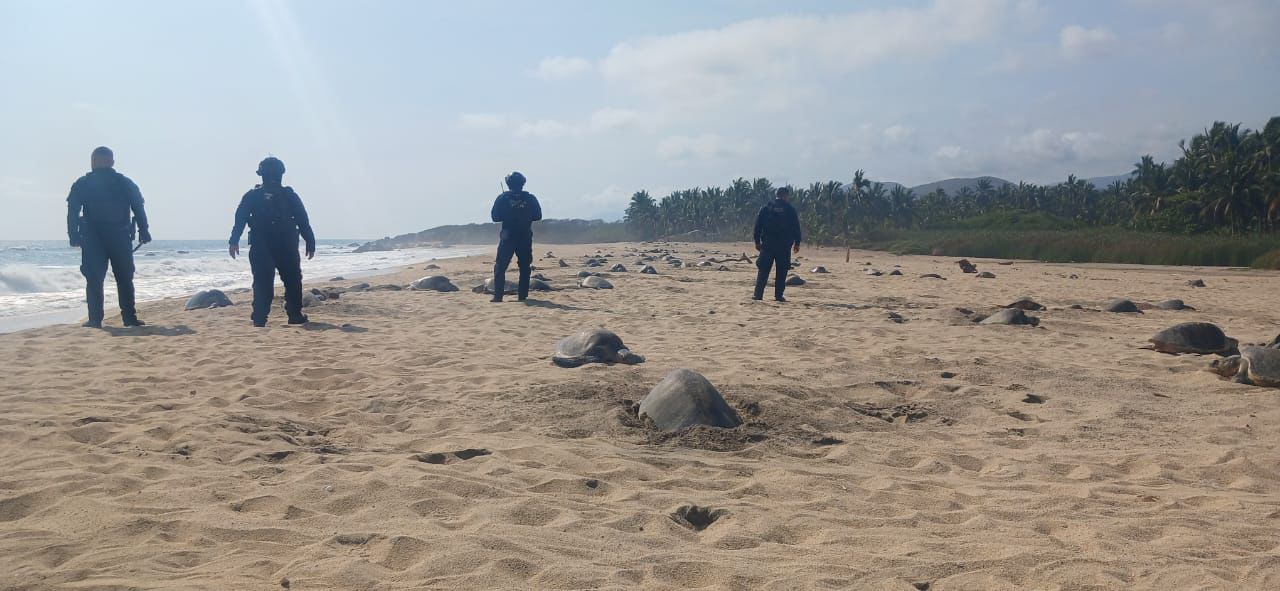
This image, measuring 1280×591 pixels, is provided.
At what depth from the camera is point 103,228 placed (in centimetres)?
855

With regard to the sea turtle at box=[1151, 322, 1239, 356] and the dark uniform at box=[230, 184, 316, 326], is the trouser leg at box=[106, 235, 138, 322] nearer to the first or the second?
the dark uniform at box=[230, 184, 316, 326]

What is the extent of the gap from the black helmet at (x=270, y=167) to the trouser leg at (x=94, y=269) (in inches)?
76.5

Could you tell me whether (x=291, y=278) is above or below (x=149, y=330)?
above

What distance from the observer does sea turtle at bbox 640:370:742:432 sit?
434 centimetres

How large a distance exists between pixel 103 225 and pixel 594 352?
20.0 feet

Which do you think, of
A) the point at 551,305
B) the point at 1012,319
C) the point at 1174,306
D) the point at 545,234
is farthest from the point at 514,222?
the point at 545,234

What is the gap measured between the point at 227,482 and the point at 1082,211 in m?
96.9

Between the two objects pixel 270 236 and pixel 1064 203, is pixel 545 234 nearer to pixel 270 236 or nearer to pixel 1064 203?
pixel 1064 203

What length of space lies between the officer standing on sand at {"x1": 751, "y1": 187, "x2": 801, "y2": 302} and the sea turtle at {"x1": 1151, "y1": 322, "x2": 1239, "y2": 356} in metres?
5.14

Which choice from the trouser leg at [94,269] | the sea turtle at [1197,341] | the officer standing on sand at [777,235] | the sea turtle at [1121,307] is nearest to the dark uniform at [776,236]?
the officer standing on sand at [777,235]

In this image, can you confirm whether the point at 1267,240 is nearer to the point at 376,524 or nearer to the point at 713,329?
the point at 713,329

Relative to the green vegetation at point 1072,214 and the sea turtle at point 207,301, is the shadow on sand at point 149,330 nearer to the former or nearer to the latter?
the sea turtle at point 207,301

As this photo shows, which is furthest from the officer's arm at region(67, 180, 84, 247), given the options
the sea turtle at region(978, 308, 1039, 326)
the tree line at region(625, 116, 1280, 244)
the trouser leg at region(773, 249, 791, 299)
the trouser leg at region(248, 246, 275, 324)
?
the tree line at region(625, 116, 1280, 244)

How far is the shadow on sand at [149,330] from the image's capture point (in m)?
7.87
